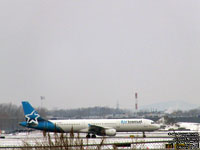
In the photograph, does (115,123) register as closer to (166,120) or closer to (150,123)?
(150,123)

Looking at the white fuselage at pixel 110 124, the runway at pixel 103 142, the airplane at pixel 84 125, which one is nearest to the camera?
the runway at pixel 103 142

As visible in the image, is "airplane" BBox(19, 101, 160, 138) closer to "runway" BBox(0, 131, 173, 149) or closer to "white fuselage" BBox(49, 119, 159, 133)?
"white fuselage" BBox(49, 119, 159, 133)

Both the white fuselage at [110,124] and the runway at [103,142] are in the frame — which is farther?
the white fuselage at [110,124]

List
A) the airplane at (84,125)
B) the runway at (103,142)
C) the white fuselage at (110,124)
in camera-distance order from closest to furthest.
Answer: the runway at (103,142)
the airplane at (84,125)
the white fuselage at (110,124)

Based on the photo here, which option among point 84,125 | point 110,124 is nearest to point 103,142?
point 84,125

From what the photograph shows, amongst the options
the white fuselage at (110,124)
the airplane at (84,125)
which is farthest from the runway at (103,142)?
the white fuselage at (110,124)

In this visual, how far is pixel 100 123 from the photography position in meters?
59.2

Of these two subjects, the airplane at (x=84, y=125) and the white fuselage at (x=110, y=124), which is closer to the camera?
the airplane at (x=84, y=125)

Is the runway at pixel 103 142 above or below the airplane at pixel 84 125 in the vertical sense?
below

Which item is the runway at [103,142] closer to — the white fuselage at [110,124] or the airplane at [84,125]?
the airplane at [84,125]

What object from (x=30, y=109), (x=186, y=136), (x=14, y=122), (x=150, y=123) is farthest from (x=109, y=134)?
(x=14, y=122)

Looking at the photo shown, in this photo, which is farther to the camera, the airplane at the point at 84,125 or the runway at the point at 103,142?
the airplane at the point at 84,125

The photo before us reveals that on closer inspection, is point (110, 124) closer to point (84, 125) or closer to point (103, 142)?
point (84, 125)

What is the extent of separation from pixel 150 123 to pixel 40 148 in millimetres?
46161
